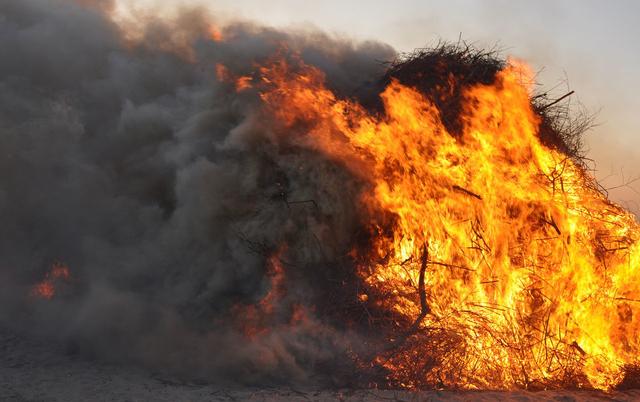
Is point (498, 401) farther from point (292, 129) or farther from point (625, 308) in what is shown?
point (292, 129)

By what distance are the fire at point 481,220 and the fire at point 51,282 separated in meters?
4.31

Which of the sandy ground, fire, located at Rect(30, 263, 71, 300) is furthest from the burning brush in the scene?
the sandy ground

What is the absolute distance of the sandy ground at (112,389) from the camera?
5.63 meters

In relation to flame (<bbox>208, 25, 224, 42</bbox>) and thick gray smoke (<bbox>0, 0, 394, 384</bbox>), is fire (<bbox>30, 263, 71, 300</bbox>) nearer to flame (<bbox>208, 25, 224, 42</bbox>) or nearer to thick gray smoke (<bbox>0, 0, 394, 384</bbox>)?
thick gray smoke (<bbox>0, 0, 394, 384</bbox>)

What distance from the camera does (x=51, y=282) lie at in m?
7.80

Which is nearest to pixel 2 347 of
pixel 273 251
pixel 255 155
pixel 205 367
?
pixel 205 367

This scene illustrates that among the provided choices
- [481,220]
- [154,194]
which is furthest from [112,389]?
[481,220]

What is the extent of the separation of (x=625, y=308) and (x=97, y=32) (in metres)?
10.9

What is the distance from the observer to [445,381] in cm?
653

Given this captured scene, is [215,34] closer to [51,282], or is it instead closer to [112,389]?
[51,282]

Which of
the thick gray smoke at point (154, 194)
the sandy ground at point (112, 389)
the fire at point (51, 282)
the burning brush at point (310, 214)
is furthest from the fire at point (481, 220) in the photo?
the fire at point (51, 282)

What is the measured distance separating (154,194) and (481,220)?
18.9 feet

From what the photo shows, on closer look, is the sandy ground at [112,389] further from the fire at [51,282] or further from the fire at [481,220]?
the fire at [481,220]

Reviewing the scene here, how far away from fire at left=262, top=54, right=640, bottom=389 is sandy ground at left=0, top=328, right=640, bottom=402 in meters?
1.32
